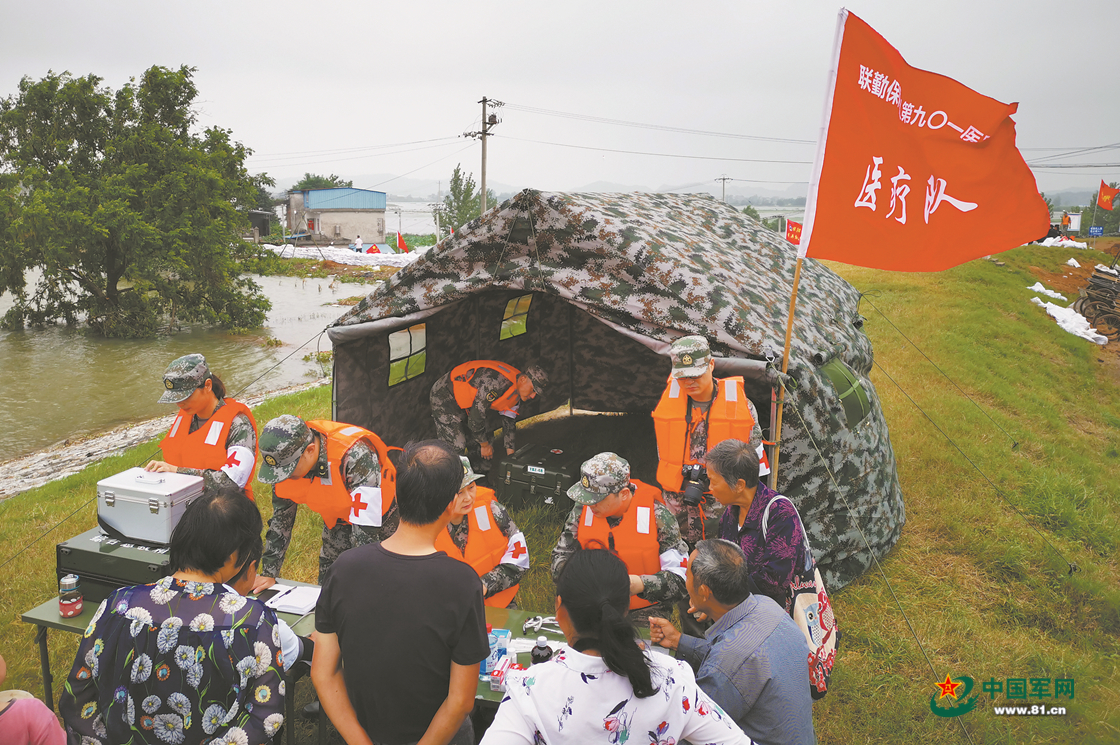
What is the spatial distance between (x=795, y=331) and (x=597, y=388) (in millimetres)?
3934

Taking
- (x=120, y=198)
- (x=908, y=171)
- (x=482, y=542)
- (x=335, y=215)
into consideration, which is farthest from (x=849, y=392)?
(x=335, y=215)

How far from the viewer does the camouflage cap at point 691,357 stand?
4473 millimetres

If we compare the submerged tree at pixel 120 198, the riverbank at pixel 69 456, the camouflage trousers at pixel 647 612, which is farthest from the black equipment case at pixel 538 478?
the submerged tree at pixel 120 198

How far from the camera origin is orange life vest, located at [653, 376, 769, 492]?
4473 millimetres

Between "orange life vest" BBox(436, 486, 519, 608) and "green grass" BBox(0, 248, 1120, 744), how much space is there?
122 centimetres

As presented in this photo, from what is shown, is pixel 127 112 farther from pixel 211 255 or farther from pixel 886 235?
pixel 886 235

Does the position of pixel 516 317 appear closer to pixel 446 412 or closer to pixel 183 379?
pixel 446 412

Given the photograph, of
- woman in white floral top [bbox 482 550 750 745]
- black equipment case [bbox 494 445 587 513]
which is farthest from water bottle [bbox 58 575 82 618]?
black equipment case [bbox 494 445 587 513]

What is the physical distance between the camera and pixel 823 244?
3723mm

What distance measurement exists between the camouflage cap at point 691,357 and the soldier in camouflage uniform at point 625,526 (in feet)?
3.43

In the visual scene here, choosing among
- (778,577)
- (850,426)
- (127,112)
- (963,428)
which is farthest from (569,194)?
(127,112)

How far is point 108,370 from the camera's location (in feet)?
57.6

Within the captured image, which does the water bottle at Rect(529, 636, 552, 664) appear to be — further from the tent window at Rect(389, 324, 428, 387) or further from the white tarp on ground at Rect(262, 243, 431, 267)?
the white tarp on ground at Rect(262, 243, 431, 267)

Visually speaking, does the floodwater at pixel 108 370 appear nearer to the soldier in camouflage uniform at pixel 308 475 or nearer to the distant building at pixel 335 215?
the soldier in camouflage uniform at pixel 308 475
